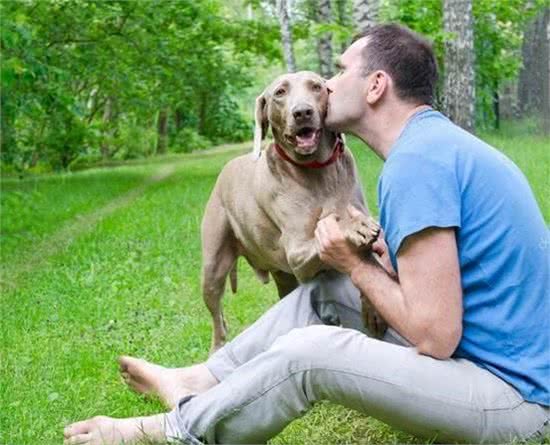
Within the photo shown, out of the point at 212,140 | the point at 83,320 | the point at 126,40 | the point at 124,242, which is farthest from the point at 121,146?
the point at 83,320

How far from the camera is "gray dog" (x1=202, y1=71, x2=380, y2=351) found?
4.33 meters

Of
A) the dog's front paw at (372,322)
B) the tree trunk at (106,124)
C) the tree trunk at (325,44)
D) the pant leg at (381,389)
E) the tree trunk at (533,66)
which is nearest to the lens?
the pant leg at (381,389)

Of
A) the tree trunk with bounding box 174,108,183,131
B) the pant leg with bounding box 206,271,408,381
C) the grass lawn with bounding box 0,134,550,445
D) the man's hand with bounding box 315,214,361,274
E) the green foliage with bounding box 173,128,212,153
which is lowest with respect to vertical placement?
the green foliage with bounding box 173,128,212,153

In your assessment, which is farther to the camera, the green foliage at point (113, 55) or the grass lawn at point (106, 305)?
the green foliage at point (113, 55)

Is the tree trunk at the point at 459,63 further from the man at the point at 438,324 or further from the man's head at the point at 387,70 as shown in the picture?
the man at the point at 438,324

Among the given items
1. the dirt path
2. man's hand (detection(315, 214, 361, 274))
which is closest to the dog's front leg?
man's hand (detection(315, 214, 361, 274))

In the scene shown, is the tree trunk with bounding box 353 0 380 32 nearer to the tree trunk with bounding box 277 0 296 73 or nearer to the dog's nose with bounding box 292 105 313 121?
the tree trunk with bounding box 277 0 296 73

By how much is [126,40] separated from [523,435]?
638 inches

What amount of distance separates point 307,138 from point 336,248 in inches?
40.7

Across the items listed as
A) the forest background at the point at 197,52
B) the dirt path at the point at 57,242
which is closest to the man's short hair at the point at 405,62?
the dirt path at the point at 57,242

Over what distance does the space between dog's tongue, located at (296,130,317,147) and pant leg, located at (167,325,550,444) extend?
1.26m

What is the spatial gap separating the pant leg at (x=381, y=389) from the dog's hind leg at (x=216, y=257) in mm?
2134

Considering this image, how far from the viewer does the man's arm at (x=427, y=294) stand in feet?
10.00

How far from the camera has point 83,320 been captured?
652cm
